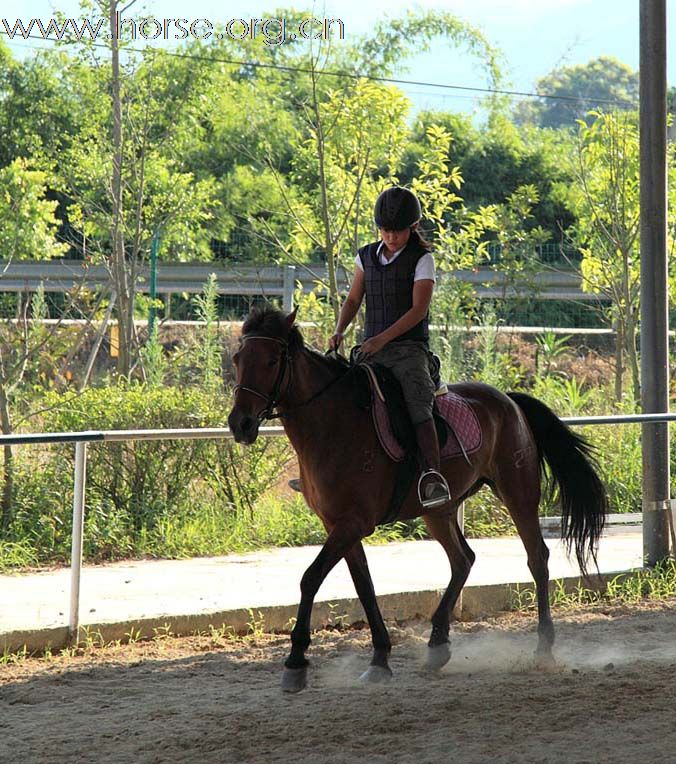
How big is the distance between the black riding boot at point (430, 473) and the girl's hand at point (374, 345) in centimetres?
47

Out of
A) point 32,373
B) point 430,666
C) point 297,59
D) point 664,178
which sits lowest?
point 430,666

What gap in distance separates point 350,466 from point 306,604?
2.42 feet

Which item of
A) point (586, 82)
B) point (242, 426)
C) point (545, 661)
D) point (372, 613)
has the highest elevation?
point (586, 82)

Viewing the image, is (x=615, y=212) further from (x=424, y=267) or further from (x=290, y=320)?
(x=290, y=320)

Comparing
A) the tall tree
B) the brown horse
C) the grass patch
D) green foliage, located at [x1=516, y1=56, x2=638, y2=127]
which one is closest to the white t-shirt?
the brown horse

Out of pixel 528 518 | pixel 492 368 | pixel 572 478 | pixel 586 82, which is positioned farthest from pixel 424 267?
pixel 586 82

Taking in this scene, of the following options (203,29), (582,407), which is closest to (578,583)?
(582,407)

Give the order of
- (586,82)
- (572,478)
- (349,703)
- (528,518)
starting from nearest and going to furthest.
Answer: (349,703) < (528,518) < (572,478) < (586,82)

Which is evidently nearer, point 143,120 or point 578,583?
point 578,583

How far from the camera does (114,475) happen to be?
9.70 metres

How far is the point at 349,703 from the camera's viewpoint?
5.75m

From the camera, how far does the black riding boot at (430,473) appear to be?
21.1 feet

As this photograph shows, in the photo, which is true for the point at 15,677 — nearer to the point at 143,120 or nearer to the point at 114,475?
the point at 114,475

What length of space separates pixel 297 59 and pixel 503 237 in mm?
4540
